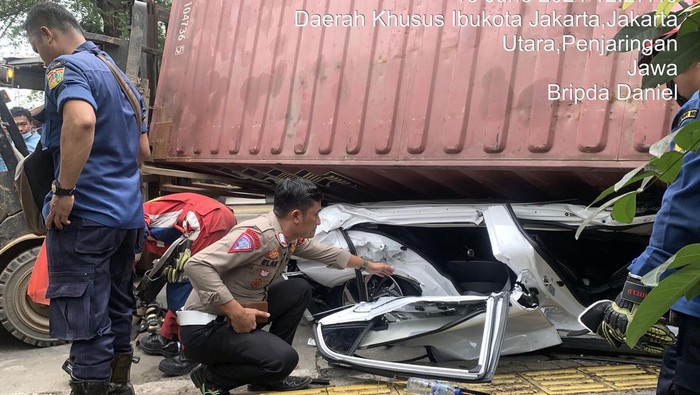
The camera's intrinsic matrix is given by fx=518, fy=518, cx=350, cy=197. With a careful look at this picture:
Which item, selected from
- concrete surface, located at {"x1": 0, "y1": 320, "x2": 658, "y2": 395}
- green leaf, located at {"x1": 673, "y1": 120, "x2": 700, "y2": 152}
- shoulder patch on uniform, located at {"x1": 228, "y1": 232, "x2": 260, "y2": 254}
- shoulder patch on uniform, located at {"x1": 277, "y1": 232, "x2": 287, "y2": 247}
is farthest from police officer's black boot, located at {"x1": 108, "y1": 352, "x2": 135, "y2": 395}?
green leaf, located at {"x1": 673, "y1": 120, "x2": 700, "y2": 152}

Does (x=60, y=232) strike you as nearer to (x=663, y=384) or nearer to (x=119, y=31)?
(x=663, y=384)

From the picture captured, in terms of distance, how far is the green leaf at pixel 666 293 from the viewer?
0.81 metres

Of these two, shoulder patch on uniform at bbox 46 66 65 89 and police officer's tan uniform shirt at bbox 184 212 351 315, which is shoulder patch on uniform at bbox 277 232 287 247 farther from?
shoulder patch on uniform at bbox 46 66 65 89

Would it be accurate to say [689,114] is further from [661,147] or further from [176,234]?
[176,234]

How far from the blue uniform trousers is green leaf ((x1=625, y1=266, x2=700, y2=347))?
2.18 meters

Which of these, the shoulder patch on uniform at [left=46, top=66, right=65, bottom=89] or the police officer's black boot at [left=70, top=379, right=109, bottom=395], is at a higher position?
the shoulder patch on uniform at [left=46, top=66, right=65, bottom=89]

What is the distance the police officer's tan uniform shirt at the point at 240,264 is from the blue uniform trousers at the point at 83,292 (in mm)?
377

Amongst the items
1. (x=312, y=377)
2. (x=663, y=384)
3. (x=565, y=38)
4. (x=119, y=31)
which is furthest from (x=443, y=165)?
(x=119, y=31)

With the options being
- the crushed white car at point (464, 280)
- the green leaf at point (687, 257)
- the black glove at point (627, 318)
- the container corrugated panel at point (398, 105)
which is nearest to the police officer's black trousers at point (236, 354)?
the crushed white car at point (464, 280)

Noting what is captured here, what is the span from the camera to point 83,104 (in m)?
2.22

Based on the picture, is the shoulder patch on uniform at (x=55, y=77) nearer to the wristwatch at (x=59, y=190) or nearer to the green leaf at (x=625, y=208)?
the wristwatch at (x=59, y=190)

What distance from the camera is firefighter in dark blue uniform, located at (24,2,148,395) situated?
221 cm

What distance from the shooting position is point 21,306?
367 cm

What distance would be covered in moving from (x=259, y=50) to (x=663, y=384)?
3222 millimetres
